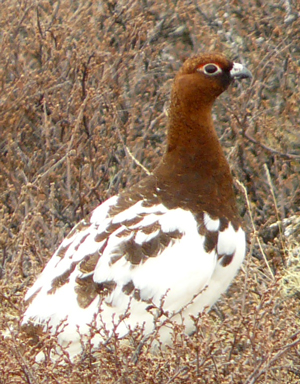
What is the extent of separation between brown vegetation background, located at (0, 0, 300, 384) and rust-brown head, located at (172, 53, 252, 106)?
0.80 meters

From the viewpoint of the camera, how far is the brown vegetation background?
4.79 m

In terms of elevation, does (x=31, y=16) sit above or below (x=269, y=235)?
above

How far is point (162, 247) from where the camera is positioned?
12.0ft

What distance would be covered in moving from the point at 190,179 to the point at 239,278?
527 mm

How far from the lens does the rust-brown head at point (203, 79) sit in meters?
4.07

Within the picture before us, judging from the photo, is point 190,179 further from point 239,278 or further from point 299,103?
point 299,103

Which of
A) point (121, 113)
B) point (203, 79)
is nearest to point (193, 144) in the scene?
point (203, 79)

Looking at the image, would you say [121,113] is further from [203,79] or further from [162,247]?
[162,247]

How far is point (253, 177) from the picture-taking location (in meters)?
5.26

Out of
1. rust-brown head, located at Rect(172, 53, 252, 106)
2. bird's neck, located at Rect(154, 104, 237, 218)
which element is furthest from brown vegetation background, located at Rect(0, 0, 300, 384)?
rust-brown head, located at Rect(172, 53, 252, 106)

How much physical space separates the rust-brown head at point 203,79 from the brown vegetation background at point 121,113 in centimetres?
80

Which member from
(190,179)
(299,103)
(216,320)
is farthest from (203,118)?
(299,103)

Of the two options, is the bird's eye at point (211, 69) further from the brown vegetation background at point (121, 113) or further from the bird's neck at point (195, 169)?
the brown vegetation background at point (121, 113)

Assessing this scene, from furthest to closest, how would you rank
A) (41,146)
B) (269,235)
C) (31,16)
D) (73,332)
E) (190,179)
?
1. (31,16)
2. (41,146)
3. (269,235)
4. (190,179)
5. (73,332)
